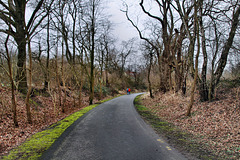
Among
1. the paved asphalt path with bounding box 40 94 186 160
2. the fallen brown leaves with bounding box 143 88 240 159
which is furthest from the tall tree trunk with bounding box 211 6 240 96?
the paved asphalt path with bounding box 40 94 186 160

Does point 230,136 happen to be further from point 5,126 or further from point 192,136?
point 5,126

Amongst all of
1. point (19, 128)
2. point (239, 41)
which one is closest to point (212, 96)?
point (239, 41)

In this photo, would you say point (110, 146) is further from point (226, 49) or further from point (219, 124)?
point (226, 49)

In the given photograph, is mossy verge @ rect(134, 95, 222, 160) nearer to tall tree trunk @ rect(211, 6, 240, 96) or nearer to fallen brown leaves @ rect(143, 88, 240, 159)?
fallen brown leaves @ rect(143, 88, 240, 159)

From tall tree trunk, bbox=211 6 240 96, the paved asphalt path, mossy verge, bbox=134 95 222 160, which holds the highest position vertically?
tall tree trunk, bbox=211 6 240 96

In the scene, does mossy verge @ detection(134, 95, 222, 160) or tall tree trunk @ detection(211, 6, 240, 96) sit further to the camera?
tall tree trunk @ detection(211, 6, 240, 96)

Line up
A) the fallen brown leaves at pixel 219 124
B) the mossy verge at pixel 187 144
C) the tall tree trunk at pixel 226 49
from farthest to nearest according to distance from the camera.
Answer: the tall tree trunk at pixel 226 49, the fallen brown leaves at pixel 219 124, the mossy verge at pixel 187 144

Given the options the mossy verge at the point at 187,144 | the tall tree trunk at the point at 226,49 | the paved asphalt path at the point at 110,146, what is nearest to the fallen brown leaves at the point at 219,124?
the mossy verge at the point at 187,144

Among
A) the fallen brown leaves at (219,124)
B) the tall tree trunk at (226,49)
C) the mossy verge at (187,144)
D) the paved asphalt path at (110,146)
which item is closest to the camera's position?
the paved asphalt path at (110,146)

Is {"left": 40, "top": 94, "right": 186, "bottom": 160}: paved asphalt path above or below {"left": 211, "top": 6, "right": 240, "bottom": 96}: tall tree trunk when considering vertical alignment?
below

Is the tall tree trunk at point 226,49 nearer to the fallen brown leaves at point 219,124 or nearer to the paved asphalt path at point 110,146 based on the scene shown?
the fallen brown leaves at point 219,124

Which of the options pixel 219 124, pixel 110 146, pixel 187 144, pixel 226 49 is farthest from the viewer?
pixel 226 49

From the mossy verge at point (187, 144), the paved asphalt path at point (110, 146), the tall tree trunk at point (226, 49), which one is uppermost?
the tall tree trunk at point (226, 49)

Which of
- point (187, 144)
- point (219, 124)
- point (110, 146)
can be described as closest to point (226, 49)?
point (219, 124)
